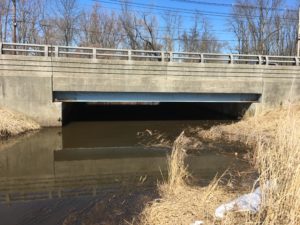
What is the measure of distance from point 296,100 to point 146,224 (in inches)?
707

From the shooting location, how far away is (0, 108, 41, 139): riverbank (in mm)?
15384

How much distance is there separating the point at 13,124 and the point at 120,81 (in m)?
5.98

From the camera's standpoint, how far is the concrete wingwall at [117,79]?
18.0 metres

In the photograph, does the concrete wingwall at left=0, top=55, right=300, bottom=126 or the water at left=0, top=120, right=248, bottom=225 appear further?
the concrete wingwall at left=0, top=55, right=300, bottom=126

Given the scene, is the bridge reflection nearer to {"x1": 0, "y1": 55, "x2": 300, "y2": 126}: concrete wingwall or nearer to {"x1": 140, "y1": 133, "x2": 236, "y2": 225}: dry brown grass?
{"x1": 140, "y1": 133, "x2": 236, "y2": 225}: dry brown grass

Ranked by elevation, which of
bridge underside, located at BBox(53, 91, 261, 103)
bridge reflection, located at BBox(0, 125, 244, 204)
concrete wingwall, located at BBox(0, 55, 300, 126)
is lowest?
bridge reflection, located at BBox(0, 125, 244, 204)

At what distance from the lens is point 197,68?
66.5 feet

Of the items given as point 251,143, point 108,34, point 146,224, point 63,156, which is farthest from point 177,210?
point 108,34

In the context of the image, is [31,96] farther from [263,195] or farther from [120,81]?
[263,195]

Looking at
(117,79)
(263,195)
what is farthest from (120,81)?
(263,195)

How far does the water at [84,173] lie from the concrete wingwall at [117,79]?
2053 millimetres

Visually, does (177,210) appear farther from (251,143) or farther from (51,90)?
(51,90)

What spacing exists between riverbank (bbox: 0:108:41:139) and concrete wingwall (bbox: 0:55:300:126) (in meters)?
0.57

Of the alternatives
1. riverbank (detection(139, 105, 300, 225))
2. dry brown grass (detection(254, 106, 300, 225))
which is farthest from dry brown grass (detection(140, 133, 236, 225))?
dry brown grass (detection(254, 106, 300, 225))
